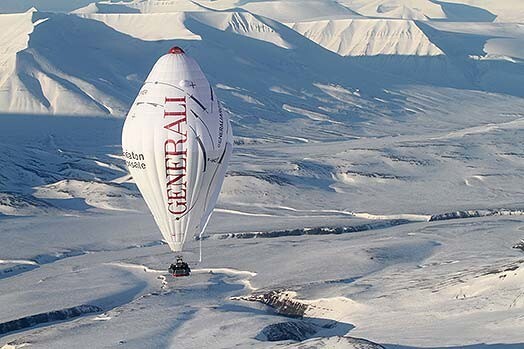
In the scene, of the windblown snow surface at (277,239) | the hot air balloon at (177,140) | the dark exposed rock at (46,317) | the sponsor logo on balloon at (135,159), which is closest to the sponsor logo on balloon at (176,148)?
the hot air balloon at (177,140)

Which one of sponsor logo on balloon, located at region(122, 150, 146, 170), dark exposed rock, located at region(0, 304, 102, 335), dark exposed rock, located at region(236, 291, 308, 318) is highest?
sponsor logo on balloon, located at region(122, 150, 146, 170)

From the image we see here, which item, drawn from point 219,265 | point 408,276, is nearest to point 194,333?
point 408,276

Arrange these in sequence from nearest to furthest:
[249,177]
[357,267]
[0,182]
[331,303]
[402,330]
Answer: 1. [402,330]
2. [331,303]
3. [357,267]
4. [249,177]
5. [0,182]

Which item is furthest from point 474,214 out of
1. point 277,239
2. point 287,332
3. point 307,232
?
point 287,332

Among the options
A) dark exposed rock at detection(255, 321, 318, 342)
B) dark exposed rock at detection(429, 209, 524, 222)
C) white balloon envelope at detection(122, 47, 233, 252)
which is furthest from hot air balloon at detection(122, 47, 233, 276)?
dark exposed rock at detection(429, 209, 524, 222)

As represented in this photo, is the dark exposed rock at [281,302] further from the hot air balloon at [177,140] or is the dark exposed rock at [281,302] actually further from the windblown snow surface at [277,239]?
the hot air balloon at [177,140]

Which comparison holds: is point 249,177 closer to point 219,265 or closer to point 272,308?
point 219,265

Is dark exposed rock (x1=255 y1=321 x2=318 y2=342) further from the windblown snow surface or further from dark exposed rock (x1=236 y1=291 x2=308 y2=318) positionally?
dark exposed rock (x1=236 y1=291 x2=308 y2=318)

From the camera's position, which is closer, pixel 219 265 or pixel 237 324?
pixel 237 324

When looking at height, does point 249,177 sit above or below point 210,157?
below
